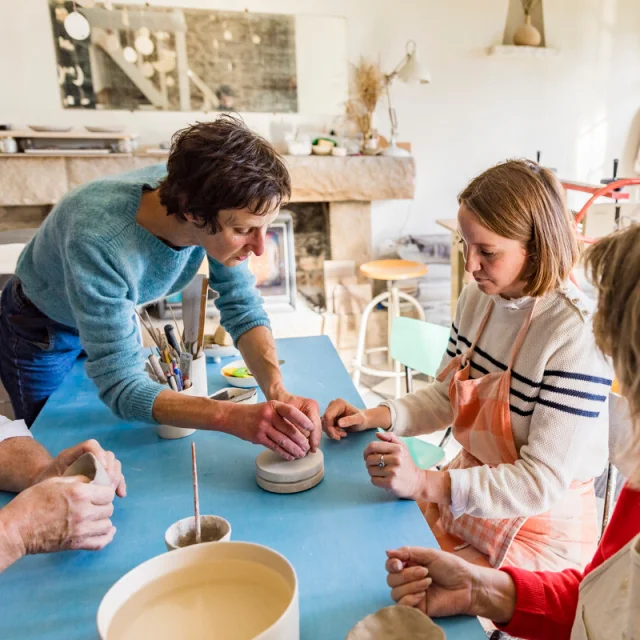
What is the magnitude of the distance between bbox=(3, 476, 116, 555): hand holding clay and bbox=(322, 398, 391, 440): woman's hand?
0.45 meters

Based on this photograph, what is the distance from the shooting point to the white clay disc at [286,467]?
0.93 metres

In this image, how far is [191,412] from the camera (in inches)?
42.3

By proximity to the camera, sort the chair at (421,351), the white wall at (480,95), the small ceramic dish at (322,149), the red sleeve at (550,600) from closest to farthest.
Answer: the red sleeve at (550,600), the chair at (421,351), the small ceramic dish at (322,149), the white wall at (480,95)

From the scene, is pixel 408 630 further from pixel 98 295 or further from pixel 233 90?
pixel 233 90

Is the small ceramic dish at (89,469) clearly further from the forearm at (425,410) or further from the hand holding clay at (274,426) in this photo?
the forearm at (425,410)

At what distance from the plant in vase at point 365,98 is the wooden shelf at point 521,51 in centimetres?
80

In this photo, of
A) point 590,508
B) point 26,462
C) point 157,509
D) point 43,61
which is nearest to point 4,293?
point 26,462

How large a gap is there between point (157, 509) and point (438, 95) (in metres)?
3.65

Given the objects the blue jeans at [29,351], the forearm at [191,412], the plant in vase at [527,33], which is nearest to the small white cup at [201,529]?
the forearm at [191,412]

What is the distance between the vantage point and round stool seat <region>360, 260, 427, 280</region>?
3309 mm

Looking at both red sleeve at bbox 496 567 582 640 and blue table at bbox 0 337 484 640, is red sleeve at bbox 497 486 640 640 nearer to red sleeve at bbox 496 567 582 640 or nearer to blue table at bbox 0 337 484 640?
red sleeve at bbox 496 567 582 640

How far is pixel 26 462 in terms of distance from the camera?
95 cm

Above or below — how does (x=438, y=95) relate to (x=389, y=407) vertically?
above

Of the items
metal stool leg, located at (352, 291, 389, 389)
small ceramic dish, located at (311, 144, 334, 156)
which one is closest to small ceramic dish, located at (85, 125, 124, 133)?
small ceramic dish, located at (311, 144, 334, 156)
